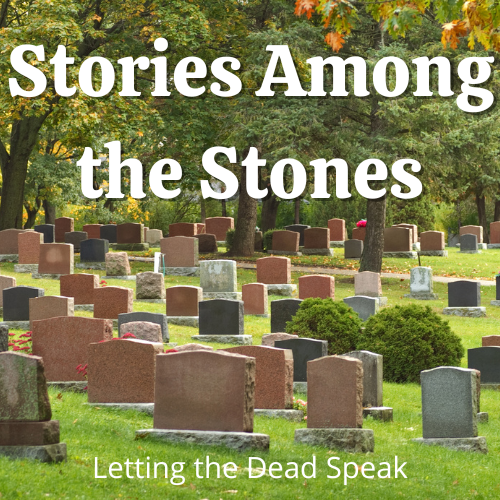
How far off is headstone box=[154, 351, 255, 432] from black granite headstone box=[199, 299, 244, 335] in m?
7.99

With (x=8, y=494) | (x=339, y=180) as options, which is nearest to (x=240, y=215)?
(x=339, y=180)

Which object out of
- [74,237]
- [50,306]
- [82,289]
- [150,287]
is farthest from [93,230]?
[50,306]

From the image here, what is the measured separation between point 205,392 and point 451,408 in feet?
9.45

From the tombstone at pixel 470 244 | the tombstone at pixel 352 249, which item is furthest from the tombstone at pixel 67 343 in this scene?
the tombstone at pixel 470 244

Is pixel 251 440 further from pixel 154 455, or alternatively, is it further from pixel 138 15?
pixel 138 15

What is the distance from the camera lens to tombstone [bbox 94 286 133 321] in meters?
17.1

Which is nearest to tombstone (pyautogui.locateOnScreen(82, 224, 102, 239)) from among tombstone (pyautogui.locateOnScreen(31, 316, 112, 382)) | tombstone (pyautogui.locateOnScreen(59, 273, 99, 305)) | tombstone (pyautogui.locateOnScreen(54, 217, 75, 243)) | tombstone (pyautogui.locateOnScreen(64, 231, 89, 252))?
tombstone (pyautogui.locateOnScreen(54, 217, 75, 243))

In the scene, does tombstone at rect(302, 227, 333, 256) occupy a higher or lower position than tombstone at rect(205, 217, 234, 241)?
lower

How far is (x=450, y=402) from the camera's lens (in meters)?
10.0

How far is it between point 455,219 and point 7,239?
31432 mm

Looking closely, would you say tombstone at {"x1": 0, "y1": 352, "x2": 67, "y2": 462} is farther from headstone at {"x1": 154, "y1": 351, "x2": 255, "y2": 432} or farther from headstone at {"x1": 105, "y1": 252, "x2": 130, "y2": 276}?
headstone at {"x1": 105, "y1": 252, "x2": 130, "y2": 276}

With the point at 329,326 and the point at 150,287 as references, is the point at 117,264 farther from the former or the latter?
the point at 329,326

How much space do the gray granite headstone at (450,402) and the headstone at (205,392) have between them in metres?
2.30

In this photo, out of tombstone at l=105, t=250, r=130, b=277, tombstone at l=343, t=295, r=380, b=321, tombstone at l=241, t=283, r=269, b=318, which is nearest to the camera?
tombstone at l=343, t=295, r=380, b=321
